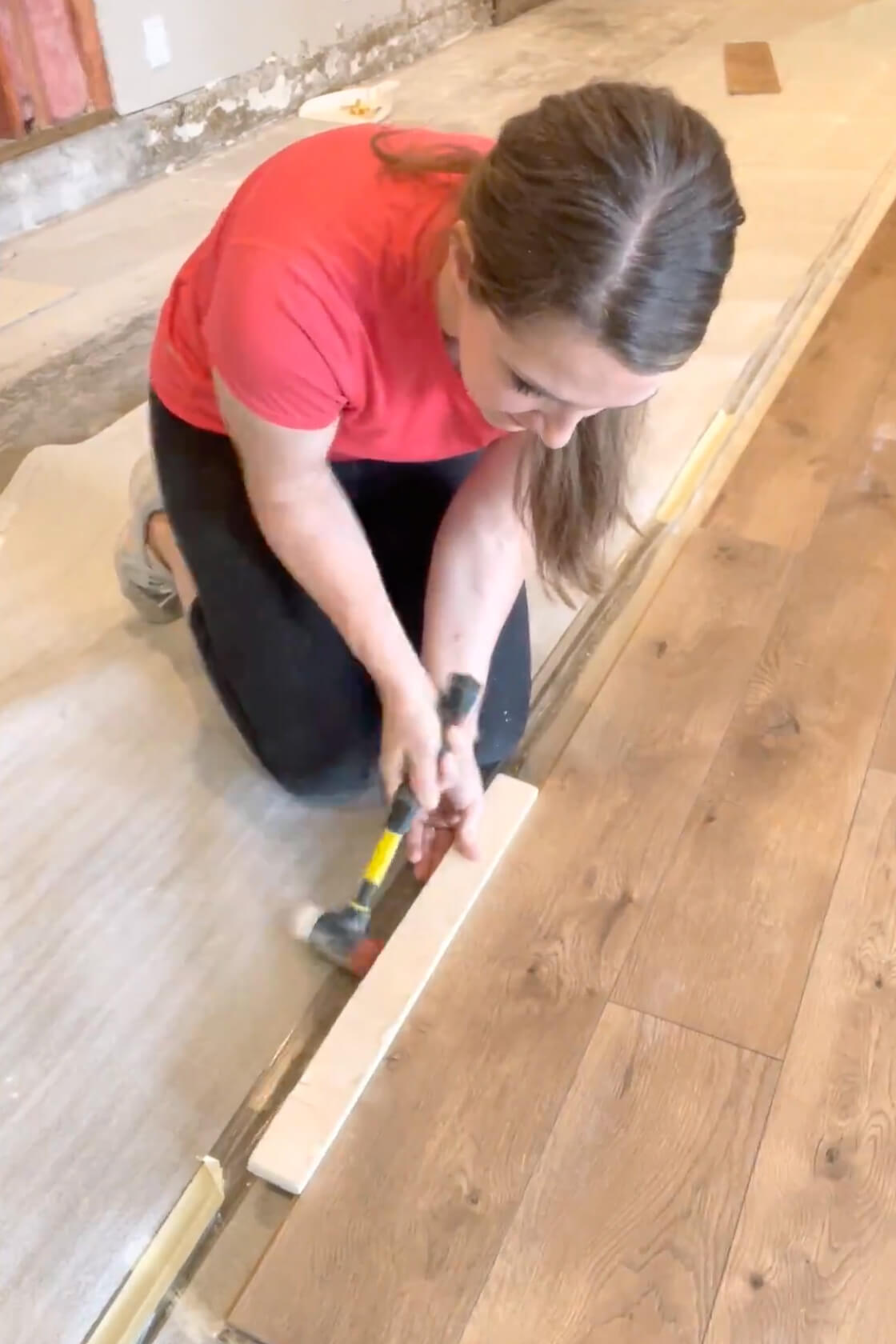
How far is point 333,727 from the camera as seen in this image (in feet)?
4.22

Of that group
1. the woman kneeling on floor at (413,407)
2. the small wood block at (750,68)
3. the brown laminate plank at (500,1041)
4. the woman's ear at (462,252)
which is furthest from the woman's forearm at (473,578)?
the small wood block at (750,68)

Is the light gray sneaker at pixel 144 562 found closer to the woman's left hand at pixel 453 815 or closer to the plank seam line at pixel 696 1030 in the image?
the woman's left hand at pixel 453 815

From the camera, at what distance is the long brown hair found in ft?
2.57

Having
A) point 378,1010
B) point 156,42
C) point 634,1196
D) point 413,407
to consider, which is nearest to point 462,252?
point 413,407

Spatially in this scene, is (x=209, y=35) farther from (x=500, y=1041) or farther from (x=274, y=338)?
(x=500, y=1041)

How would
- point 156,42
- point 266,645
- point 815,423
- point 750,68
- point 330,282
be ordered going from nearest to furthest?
point 330,282 < point 266,645 < point 815,423 < point 156,42 < point 750,68

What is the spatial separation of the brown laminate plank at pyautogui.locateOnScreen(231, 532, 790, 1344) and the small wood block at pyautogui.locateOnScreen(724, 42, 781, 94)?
2.93 meters

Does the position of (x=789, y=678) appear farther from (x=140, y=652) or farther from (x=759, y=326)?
(x=759, y=326)

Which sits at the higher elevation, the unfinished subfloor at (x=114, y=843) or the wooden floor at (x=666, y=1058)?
the unfinished subfloor at (x=114, y=843)

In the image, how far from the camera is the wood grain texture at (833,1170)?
3.09ft

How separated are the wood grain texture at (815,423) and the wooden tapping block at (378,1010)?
29.5 inches

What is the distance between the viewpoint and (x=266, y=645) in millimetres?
1271

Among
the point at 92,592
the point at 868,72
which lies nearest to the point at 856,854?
the point at 92,592

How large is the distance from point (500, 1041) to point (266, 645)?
1.70 ft
